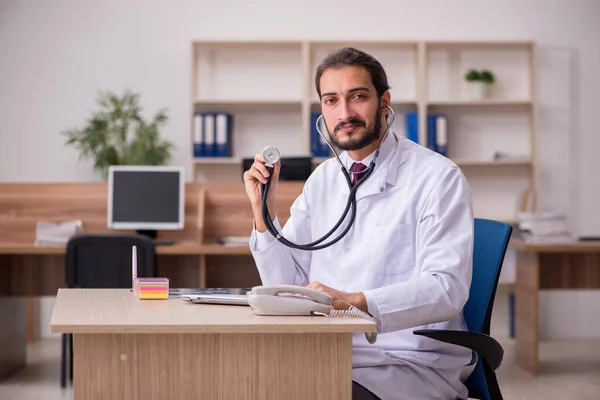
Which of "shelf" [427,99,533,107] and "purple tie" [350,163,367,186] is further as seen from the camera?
"shelf" [427,99,533,107]

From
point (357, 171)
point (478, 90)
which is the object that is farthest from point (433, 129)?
point (357, 171)

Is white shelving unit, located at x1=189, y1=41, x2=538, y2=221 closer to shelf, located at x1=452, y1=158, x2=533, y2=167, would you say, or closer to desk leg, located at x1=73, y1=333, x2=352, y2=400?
shelf, located at x1=452, y1=158, x2=533, y2=167

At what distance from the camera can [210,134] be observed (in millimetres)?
5898

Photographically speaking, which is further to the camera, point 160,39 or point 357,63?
point 160,39

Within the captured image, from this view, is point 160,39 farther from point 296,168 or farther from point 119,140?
point 296,168

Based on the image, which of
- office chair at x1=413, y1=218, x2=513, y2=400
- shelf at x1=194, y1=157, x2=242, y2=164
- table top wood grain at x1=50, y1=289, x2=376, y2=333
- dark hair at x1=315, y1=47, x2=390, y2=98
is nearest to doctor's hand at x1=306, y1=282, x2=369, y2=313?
table top wood grain at x1=50, y1=289, x2=376, y2=333

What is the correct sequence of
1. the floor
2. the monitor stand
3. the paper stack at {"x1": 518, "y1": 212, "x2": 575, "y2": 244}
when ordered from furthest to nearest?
the paper stack at {"x1": 518, "y1": 212, "x2": 575, "y2": 244}, the monitor stand, the floor

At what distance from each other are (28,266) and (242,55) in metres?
2.28

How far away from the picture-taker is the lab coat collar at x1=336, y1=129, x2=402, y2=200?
2045 millimetres

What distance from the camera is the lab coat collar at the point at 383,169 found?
2.04m

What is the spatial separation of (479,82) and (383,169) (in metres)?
4.12

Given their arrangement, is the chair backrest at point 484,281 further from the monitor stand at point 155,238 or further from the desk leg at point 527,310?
the desk leg at point 527,310

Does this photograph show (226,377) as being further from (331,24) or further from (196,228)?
(331,24)

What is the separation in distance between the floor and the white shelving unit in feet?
3.42
